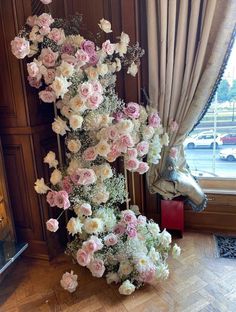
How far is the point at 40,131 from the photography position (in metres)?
2.17

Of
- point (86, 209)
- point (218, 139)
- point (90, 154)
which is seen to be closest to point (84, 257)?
point (86, 209)

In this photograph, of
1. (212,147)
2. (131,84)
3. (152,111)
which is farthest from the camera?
(212,147)

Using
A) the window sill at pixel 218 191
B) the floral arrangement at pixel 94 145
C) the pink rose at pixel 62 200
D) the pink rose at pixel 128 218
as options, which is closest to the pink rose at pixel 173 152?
the floral arrangement at pixel 94 145

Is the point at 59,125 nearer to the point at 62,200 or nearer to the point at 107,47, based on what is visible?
the point at 62,200

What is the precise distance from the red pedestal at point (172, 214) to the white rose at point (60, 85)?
4.34 ft

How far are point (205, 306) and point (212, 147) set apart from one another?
1378 millimetres

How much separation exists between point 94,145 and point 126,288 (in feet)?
3.28

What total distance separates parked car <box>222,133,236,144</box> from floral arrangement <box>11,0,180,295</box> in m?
0.76

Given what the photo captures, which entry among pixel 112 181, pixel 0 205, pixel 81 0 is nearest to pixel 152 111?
pixel 112 181

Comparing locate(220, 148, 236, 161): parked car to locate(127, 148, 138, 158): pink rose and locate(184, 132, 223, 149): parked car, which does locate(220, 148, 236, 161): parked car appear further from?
locate(127, 148, 138, 158): pink rose

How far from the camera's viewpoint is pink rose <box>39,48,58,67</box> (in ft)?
5.98

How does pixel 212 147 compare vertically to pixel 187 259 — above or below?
above

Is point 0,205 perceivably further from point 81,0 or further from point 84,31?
point 81,0

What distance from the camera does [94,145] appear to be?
1.99 meters
